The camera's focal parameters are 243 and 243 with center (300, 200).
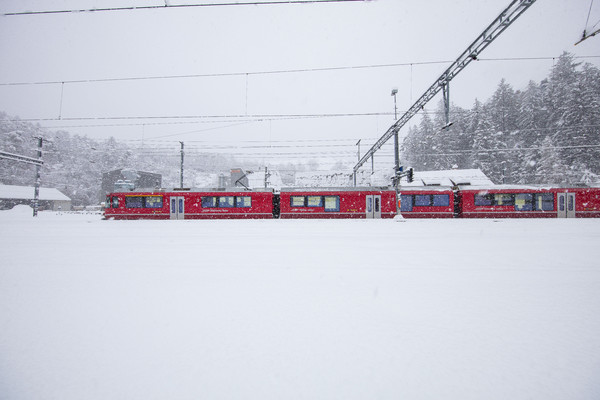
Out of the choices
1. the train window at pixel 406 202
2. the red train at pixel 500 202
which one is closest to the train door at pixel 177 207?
the train window at pixel 406 202

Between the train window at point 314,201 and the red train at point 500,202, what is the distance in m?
6.25

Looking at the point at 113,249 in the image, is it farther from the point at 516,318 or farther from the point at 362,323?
the point at 516,318

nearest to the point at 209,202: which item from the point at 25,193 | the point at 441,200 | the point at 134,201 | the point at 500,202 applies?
the point at 134,201

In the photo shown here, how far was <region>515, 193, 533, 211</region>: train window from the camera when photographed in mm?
17719

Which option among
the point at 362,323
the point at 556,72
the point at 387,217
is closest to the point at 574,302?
the point at 362,323

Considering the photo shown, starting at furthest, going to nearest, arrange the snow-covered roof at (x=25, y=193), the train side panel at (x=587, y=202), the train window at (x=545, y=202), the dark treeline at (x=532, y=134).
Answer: the snow-covered roof at (x=25, y=193) → the dark treeline at (x=532, y=134) → the train window at (x=545, y=202) → the train side panel at (x=587, y=202)

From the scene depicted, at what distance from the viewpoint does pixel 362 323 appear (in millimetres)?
2365

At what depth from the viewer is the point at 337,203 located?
1861cm

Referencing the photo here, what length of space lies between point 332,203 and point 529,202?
1430cm

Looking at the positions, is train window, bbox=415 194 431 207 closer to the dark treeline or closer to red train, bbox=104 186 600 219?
red train, bbox=104 186 600 219

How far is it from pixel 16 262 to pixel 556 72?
4975 cm

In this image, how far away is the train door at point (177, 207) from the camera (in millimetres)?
18484

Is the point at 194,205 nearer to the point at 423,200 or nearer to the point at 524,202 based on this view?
the point at 423,200

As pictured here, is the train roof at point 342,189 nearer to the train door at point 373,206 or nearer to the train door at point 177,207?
the train door at point 373,206
